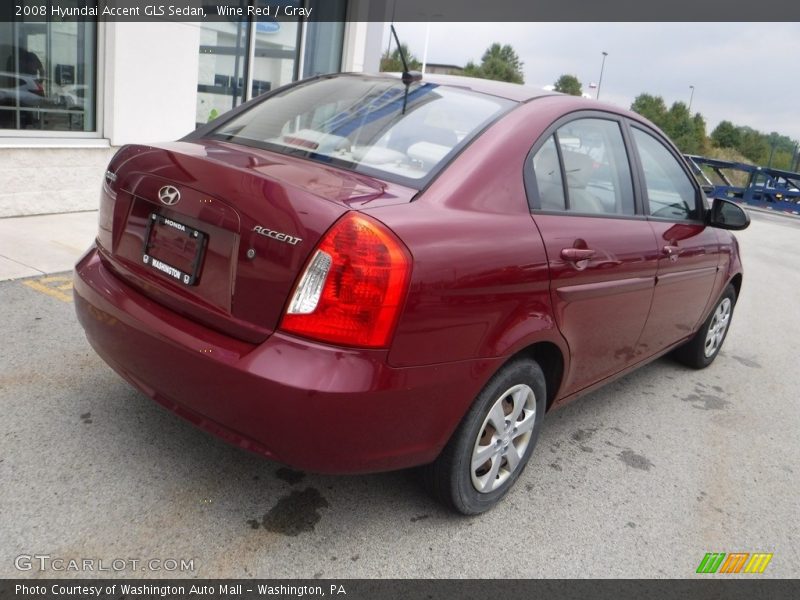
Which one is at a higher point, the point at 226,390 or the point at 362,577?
the point at 226,390

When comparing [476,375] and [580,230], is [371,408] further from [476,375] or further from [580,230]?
[580,230]

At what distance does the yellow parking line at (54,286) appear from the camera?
459cm

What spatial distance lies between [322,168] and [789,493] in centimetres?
264

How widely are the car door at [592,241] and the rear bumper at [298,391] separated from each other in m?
0.60

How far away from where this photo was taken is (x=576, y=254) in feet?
9.28

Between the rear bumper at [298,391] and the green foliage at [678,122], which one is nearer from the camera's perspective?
the rear bumper at [298,391]

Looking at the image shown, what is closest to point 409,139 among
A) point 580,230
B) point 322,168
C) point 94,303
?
point 322,168

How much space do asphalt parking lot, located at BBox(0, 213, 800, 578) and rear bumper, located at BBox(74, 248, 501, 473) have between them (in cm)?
37

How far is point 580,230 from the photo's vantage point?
9.54 feet

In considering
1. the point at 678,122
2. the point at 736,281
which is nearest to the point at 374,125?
the point at 736,281

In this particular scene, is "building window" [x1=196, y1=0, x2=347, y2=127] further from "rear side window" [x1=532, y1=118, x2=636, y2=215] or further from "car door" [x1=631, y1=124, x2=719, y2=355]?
"rear side window" [x1=532, y1=118, x2=636, y2=215]

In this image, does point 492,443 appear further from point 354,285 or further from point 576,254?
point 354,285

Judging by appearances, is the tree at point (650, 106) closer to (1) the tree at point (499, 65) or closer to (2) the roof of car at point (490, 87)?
(1) the tree at point (499, 65)
